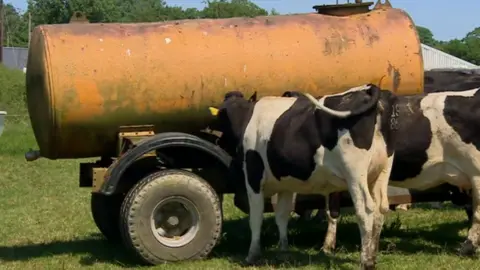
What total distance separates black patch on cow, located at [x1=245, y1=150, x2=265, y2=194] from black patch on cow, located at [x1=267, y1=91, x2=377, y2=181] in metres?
0.13

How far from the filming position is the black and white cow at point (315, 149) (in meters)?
7.60

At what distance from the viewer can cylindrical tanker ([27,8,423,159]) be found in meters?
8.48

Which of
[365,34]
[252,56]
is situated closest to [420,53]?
[365,34]

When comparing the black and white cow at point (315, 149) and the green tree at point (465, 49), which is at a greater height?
the black and white cow at point (315, 149)

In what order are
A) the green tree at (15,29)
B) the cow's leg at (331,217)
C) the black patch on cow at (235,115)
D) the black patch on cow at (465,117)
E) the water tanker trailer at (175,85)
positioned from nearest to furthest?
the black patch on cow at (465,117) < the water tanker trailer at (175,85) < the black patch on cow at (235,115) < the cow's leg at (331,217) < the green tree at (15,29)

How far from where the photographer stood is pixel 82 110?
845 centimetres

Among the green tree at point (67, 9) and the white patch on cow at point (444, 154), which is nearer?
the white patch on cow at point (444, 154)

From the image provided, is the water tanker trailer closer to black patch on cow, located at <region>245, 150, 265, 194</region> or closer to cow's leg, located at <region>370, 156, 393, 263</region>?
black patch on cow, located at <region>245, 150, 265, 194</region>

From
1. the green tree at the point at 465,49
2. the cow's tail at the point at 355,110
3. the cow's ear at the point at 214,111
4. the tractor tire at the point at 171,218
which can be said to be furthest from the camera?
the green tree at the point at 465,49

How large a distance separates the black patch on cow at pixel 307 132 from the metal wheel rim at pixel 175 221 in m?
0.96

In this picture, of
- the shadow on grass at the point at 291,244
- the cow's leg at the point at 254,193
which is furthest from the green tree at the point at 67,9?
the cow's leg at the point at 254,193

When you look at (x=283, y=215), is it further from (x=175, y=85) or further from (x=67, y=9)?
(x=67, y=9)

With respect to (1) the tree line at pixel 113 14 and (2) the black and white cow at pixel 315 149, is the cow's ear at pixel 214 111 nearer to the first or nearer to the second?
(2) the black and white cow at pixel 315 149

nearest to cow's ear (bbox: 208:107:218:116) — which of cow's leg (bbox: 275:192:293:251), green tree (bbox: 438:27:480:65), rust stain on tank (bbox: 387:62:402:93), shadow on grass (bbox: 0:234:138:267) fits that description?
cow's leg (bbox: 275:192:293:251)
